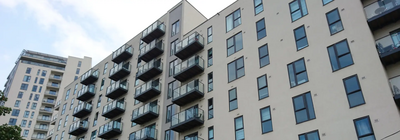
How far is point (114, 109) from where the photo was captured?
33.0 metres

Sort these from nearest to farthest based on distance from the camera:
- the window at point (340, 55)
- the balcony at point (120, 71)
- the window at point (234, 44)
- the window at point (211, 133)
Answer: the window at point (340, 55), the window at point (211, 133), the window at point (234, 44), the balcony at point (120, 71)

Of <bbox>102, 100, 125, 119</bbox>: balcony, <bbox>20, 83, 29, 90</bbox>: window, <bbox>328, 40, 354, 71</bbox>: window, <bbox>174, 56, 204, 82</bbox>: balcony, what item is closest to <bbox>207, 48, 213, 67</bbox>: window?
<bbox>174, 56, 204, 82</bbox>: balcony

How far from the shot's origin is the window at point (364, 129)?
16.3m

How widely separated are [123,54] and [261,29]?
58.4ft

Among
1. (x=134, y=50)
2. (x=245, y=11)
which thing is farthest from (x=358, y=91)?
(x=134, y=50)

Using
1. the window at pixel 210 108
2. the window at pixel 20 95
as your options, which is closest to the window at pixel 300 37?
the window at pixel 210 108

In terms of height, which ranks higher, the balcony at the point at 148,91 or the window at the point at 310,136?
the balcony at the point at 148,91

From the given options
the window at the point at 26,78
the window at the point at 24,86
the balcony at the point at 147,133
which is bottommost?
the balcony at the point at 147,133

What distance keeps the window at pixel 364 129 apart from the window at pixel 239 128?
7131 mm

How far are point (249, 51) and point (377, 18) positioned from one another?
8.75m

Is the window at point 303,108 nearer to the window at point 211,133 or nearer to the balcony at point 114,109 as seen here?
the window at point 211,133

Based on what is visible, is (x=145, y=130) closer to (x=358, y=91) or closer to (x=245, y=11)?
(x=245, y=11)

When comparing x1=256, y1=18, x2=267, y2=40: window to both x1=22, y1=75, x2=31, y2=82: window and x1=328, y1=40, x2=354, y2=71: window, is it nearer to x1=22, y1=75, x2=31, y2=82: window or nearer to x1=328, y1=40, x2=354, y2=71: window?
x1=328, y1=40, x2=354, y2=71: window

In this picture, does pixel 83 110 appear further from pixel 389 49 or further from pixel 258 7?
pixel 389 49
